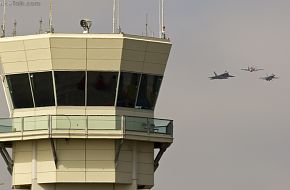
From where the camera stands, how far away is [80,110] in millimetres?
94938

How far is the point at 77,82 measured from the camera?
94875 mm

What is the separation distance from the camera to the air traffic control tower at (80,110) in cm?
9425

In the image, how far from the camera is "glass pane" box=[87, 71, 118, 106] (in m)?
94.8

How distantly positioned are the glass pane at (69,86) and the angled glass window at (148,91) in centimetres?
→ 361

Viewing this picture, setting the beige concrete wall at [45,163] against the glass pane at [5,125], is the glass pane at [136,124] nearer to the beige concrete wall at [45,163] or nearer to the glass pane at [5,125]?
the beige concrete wall at [45,163]

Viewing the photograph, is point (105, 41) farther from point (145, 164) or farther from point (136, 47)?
point (145, 164)

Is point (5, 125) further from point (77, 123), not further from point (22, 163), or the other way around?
point (77, 123)

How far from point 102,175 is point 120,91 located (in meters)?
4.96

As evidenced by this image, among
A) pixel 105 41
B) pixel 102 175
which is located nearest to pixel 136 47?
pixel 105 41

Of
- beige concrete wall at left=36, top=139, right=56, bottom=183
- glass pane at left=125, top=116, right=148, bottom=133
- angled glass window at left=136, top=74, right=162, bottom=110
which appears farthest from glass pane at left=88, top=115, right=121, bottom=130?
beige concrete wall at left=36, top=139, right=56, bottom=183

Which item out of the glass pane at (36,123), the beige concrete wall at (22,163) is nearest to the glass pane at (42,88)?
the glass pane at (36,123)

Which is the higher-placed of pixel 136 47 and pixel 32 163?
pixel 136 47

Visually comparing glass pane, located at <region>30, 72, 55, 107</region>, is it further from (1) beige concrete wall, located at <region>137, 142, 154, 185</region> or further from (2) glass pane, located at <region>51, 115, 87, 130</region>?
(1) beige concrete wall, located at <region>137, 142, 154, 185</region>

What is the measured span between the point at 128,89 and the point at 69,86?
11.5ft
